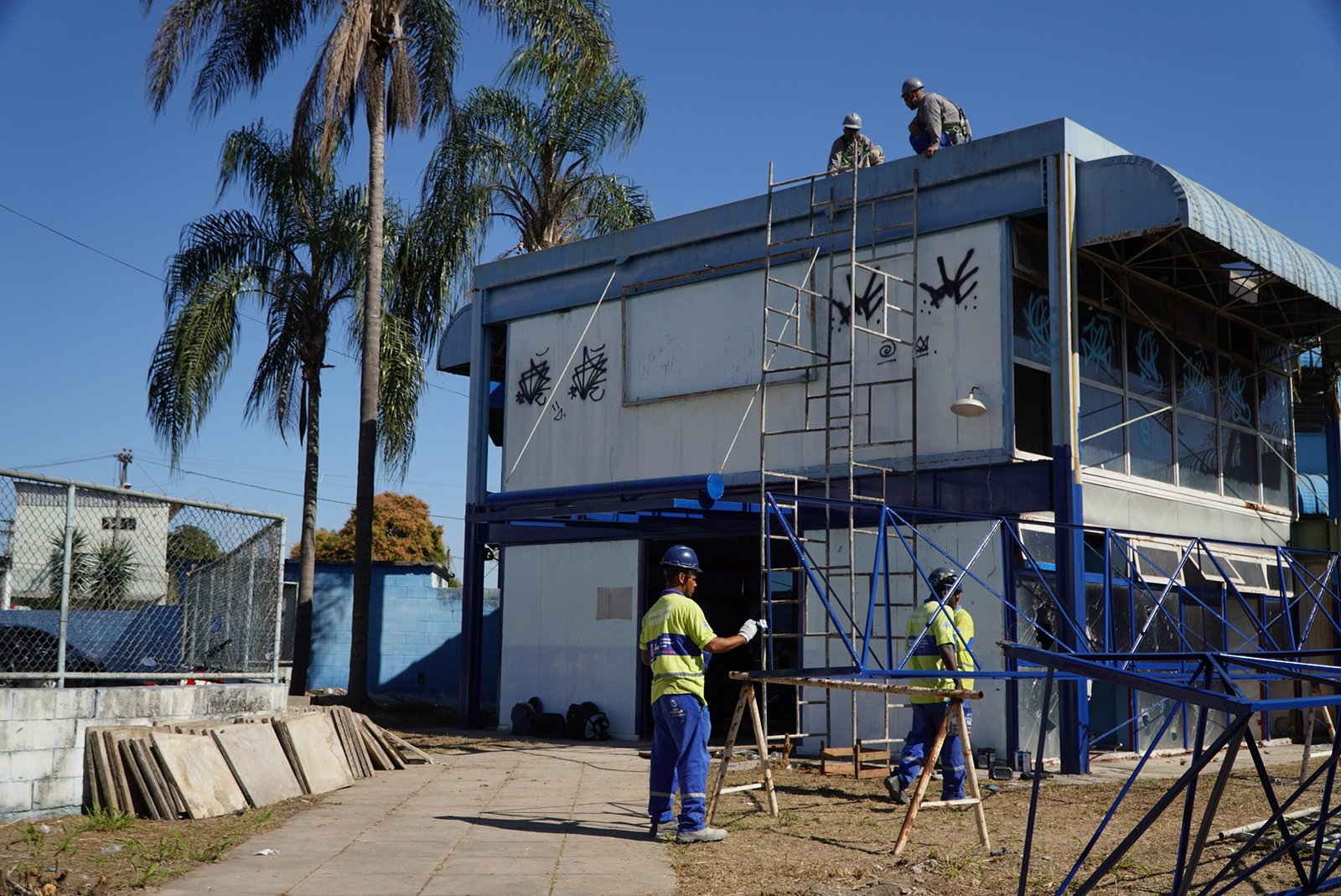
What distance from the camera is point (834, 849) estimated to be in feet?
26.9

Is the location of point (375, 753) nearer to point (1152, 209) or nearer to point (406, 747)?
point (406, 747)

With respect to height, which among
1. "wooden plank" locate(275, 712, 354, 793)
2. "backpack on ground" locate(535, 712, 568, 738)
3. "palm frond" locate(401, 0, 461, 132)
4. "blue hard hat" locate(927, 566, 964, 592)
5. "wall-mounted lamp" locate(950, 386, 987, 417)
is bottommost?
"backpack on ground" locate(535, 712, 568, 738)

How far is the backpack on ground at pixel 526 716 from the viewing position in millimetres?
17781

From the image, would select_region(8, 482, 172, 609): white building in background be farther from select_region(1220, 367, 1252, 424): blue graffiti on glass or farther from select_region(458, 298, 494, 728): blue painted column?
select_region(1220, 367, 1252, 424): blue graffiti on glass

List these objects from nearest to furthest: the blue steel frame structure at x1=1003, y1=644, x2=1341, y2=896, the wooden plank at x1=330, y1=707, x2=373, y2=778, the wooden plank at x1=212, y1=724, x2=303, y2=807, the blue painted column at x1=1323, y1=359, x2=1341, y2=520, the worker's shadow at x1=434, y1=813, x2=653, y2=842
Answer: the blue steel frame structure at x1=1003, y1=644, x2=1341, y2=896 < the worker's shadow at x1=434, y1=813, x2=653, y2=842 < the wooden plank at x1=212, y1=724, x2=303, y2=807 < the wooden plank at x1=330, y1=707, x2=373, y2=778 < the blue painted column at x1=1323, y1=359, x2=1341, y2=520

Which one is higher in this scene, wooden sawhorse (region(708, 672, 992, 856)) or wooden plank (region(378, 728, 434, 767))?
wooden sawhorse (region(708, 672, 992, 856))

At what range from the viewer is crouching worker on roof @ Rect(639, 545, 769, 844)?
27.3 feet

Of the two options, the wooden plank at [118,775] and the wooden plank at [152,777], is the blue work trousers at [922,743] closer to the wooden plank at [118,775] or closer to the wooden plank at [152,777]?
the wooden plank at [152,777]

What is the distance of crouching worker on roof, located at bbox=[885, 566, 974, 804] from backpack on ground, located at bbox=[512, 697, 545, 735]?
815cm

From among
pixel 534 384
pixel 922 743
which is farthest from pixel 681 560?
pixel 534 384

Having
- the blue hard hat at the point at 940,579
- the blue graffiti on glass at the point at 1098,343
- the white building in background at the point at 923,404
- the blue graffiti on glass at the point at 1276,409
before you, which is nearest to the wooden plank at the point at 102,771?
the white building in background at the point at 923,404

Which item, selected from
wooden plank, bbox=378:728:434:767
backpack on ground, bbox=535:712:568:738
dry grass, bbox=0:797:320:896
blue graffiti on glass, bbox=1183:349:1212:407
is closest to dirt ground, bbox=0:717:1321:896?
dry grass, bbox=0:797:320:896

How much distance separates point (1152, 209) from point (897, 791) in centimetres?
676

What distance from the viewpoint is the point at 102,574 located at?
32.0 ft
